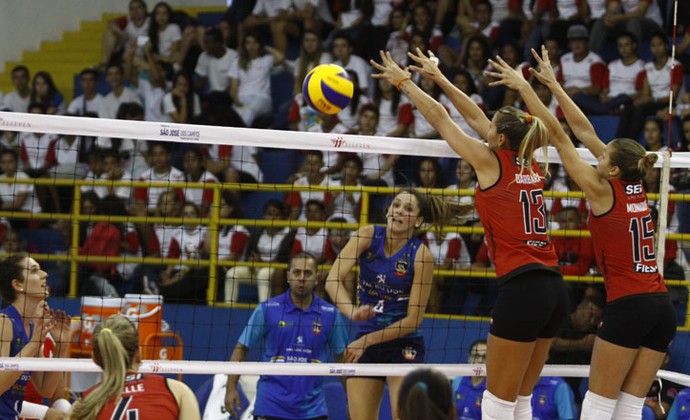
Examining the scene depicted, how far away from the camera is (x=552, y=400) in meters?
8.91

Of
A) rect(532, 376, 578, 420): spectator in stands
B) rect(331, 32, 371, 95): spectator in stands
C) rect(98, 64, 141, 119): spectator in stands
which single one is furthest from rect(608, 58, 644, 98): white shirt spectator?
rect(98, 64, 141, 119): spectator in stands

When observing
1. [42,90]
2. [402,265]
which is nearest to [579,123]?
[402,265]

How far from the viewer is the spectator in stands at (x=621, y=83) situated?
11969mm

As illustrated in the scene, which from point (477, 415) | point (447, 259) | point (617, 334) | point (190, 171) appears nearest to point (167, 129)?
point (617, 334)

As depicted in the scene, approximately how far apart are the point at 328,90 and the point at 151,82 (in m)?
8.33

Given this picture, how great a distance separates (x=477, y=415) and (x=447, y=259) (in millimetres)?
2226

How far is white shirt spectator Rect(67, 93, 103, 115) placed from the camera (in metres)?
14.4

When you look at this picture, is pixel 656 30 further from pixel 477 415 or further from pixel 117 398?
pixel 117 398

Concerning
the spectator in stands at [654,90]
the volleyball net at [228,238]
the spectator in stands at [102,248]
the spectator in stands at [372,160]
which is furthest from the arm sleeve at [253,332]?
the spectator in stands at [654,90]

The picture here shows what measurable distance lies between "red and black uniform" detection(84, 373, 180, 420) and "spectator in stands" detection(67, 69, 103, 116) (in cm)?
984

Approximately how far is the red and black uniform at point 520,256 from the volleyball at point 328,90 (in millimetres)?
1411

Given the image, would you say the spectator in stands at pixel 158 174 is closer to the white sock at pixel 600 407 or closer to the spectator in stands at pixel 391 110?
the spectator in stands at pixel 391 110

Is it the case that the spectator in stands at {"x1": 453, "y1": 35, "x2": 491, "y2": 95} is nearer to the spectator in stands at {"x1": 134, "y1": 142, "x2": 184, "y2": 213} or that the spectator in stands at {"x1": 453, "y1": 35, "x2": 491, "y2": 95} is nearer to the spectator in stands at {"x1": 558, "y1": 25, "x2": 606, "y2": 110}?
the spectator in stands at {"x1": 558, "y1": 25, "x2": 606, "y2": 110}

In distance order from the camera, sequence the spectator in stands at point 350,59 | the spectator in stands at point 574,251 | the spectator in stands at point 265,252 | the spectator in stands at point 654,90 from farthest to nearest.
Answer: the spectator in stands at point 350,59
the spectator in stands at point 654,90
the spectator in stands at point 265,252
the spectator in stands at point 574,251
